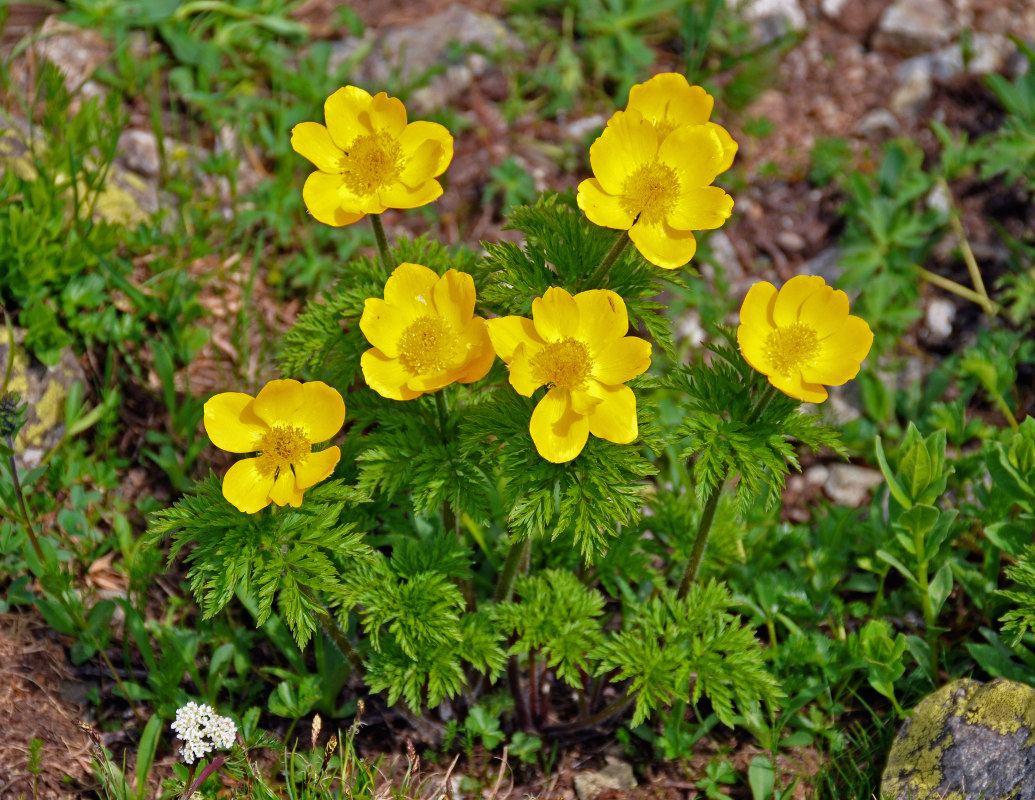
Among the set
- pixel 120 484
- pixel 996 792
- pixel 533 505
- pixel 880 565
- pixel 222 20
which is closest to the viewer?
pixel 533 505

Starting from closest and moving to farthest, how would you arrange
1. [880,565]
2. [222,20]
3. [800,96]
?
1. [880,565]
2. [222,20]
3. [800,96]

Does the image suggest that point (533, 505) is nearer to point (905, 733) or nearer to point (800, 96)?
point (905, 733)

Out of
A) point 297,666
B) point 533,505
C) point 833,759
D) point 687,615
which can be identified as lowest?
point 833,759

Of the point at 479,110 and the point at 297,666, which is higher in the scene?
the point at 479,110

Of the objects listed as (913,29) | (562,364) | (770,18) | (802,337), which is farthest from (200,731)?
(913,29)

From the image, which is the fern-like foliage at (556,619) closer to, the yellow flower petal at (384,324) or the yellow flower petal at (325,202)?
the yellow flower petal at (384,324)

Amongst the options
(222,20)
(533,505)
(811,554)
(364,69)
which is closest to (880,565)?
(811,554)
